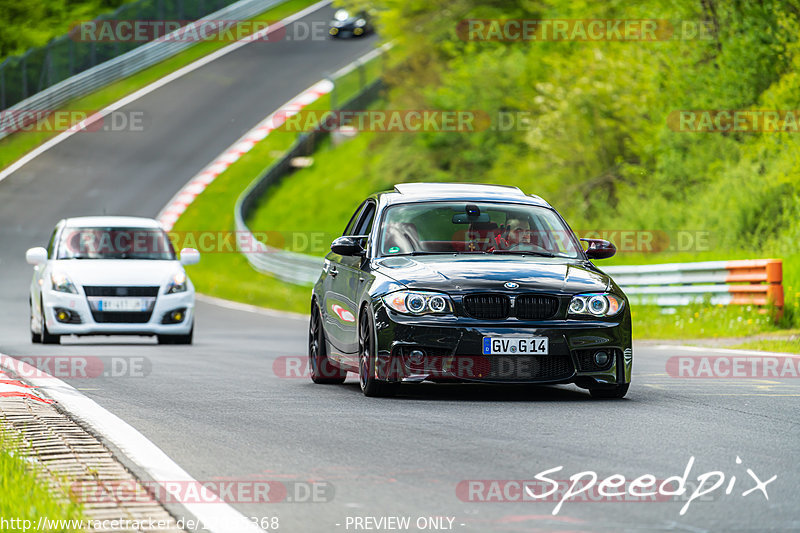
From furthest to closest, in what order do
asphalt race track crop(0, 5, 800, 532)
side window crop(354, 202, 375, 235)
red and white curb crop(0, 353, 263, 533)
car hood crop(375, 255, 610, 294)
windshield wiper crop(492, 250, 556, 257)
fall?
side window crop(354, 202, 375, 235)
windshield wiper crop(492, 250, 556, 257)
car hood crop(375, 255, 610, 294)
asphalt race track crop(0, 5, 800, 532)
red and white curb crop(0, 353, 263, 533)

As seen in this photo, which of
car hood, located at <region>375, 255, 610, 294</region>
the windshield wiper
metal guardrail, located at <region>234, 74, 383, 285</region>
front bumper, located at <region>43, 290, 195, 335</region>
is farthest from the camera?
metal guardrail, located at <region>234, 74, 383, 285</region>

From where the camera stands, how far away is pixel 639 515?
18.9 feet

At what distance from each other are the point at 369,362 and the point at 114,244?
9.91 metres

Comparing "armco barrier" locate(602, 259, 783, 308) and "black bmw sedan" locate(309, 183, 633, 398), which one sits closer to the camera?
"black bmw sedan" locate(309, 183, 633, 398)

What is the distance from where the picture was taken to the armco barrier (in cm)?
1916

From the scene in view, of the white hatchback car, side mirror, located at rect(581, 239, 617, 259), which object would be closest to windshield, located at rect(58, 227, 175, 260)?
the white hatchback car

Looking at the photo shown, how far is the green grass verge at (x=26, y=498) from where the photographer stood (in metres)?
5.48

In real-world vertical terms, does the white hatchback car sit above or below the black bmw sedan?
below

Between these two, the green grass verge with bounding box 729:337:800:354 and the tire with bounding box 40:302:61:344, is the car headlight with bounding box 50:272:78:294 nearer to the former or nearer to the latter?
the tire with bounding box 40:302:61:344

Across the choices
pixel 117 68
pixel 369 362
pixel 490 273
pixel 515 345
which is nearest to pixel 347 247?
pixel 369 362

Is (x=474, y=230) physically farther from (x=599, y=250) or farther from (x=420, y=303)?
(x=420, y=303)

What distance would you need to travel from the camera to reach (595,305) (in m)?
10.2

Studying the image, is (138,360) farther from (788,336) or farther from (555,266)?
(788,336)

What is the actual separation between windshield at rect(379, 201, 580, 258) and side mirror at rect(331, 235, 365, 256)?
23cm
